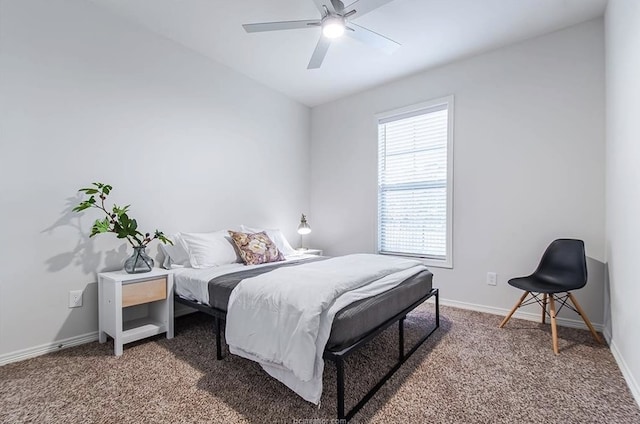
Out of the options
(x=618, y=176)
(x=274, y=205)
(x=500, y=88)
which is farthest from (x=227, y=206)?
(x=618, y=176)

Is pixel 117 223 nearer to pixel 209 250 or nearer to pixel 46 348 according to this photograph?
pixel 209 250

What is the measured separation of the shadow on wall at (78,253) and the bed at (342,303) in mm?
622

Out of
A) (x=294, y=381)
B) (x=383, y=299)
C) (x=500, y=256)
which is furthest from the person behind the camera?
(x=500, y=256)

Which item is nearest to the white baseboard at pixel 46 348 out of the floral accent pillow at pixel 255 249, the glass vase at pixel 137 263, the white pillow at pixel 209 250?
the glass vase at pixel 137 263

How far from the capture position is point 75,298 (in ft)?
7.87

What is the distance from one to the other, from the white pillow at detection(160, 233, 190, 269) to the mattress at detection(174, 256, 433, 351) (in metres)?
0.28

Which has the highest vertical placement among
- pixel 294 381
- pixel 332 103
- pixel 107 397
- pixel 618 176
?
pixel 332 103

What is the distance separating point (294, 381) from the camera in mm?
1575

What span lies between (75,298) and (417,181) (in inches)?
142

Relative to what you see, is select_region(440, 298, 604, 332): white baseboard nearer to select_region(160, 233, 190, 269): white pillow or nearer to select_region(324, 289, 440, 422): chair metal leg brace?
select_region(324, 289, 440, 422): chair metal leg brace

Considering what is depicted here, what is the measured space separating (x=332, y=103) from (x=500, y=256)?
3047 mm

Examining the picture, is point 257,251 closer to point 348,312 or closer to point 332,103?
point 348,312

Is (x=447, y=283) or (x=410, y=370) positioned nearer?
(x=410, y=370)

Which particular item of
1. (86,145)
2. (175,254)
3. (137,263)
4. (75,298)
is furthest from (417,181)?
(75,298)
